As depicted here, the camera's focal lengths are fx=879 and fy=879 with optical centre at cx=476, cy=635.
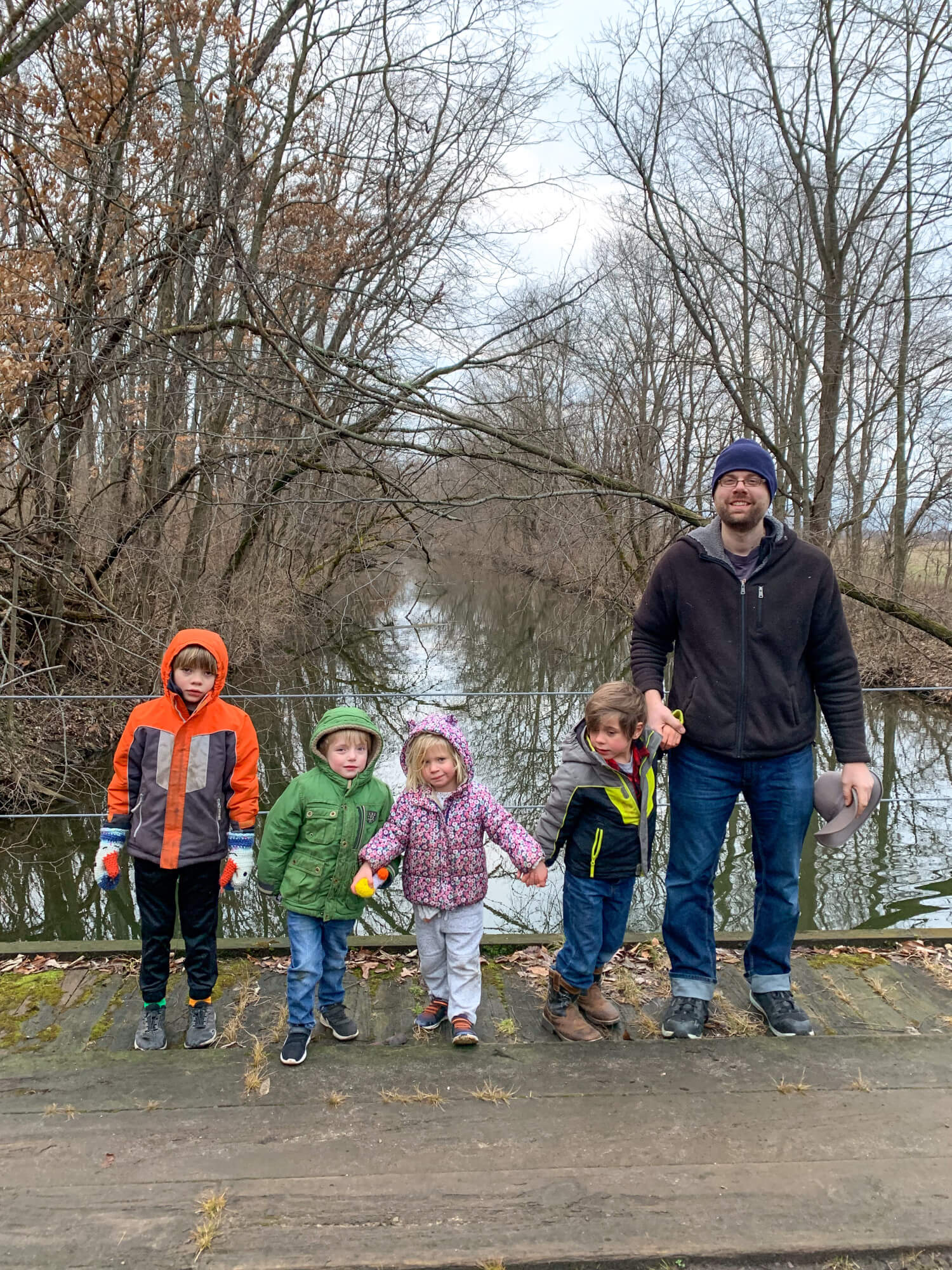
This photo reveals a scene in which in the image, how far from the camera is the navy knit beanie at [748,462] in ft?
9.11

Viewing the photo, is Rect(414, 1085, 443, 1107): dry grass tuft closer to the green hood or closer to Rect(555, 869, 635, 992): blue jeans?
Rect(555, 869, 635, 992): blue jeans

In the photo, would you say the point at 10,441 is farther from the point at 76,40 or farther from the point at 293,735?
the point at 293,735

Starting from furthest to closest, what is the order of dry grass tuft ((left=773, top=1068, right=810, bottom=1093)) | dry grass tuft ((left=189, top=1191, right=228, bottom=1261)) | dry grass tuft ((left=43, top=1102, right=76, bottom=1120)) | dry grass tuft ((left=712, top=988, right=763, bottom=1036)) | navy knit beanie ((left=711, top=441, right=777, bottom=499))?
1. dry grass tuft ((left=712, top=988, right=763, bottom=1036))
2. navy knit beanie ((left=711, top=441, right=777, bottom=499))
3. dry grass tuft ((left=773, top=1068, right=810, bottom=1093))
4. dry grass tuft ((left=43, top=1102, right=76, bottom=1120))
5. dry grass tuft ((left=189, top=1191, right=228, bottom=1261))

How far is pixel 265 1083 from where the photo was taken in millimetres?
2555

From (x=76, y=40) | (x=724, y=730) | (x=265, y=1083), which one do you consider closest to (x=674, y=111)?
(x=76, y=40)

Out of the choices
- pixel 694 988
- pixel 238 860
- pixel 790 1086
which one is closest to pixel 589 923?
pixel 694 988

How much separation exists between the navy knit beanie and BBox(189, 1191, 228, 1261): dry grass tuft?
7.93 ft

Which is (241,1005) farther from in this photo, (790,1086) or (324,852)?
(790,1086)

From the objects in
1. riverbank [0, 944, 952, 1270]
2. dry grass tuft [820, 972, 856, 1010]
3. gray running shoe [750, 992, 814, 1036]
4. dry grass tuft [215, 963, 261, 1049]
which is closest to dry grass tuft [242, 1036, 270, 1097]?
riverbank [0, 944, 952, 1270]

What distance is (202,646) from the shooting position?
3.00m

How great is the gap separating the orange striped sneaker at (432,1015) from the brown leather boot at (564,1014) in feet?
1.17

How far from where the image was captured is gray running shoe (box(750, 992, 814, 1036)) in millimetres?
2932

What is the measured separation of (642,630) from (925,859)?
216 inches

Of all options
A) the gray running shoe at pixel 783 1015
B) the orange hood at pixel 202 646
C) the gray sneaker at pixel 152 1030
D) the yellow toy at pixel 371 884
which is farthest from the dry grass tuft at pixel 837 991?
Result: the orange hood at pixel 202 646
